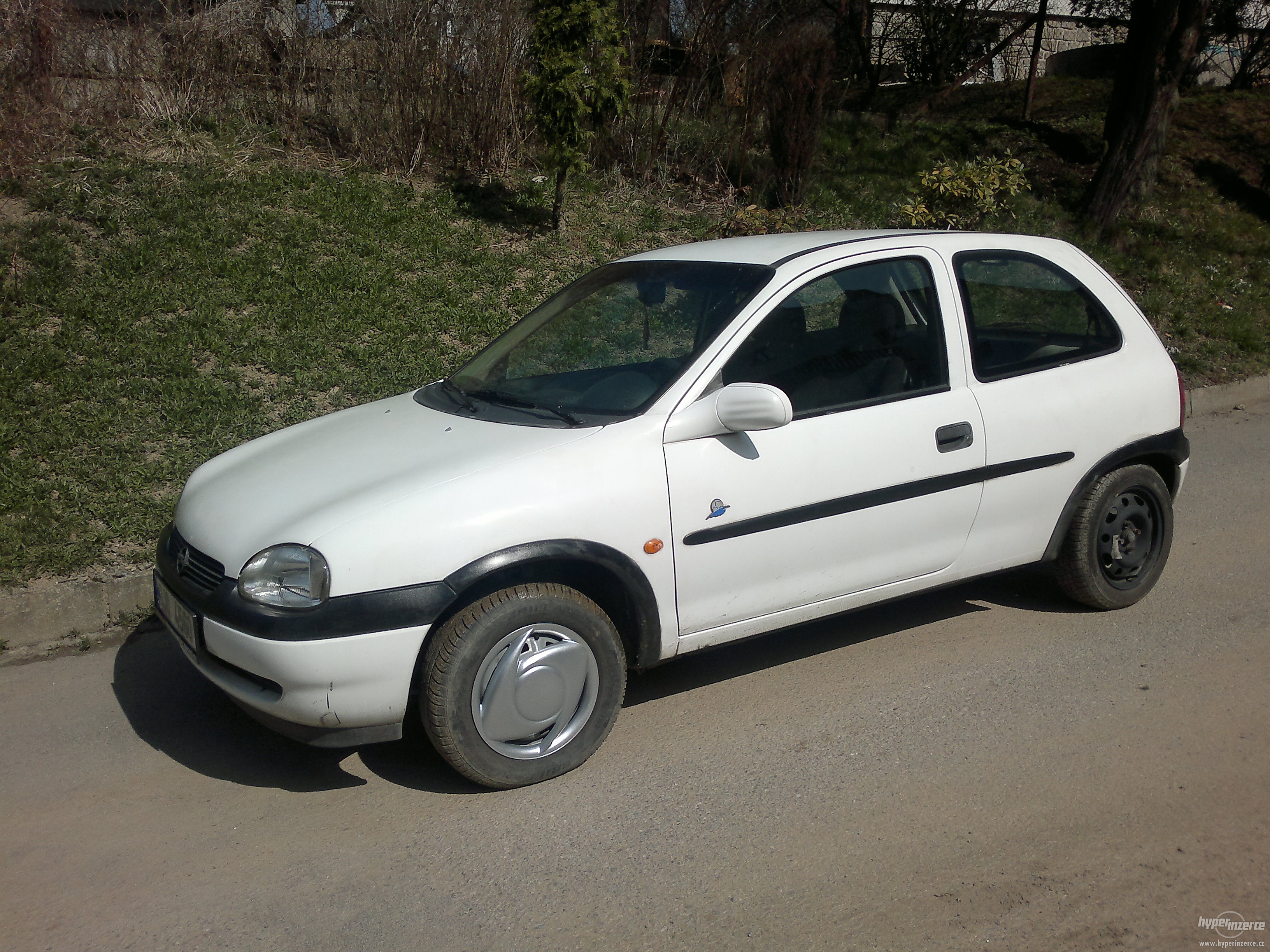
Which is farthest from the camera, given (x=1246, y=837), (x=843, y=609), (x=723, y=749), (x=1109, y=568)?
(x=1109, y=568)

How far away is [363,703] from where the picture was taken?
10.9 feet

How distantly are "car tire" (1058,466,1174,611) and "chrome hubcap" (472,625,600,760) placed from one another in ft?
7.89

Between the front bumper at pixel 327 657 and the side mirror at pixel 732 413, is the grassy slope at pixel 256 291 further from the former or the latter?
the side mirror at pixel 732 413

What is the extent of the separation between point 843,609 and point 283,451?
2278 mm

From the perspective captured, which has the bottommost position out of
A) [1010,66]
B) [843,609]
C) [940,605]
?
[940,605]

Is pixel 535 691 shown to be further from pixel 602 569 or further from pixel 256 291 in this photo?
pixel 256 291

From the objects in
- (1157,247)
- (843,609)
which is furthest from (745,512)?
(1157,247)

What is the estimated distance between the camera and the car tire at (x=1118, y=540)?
186 inches

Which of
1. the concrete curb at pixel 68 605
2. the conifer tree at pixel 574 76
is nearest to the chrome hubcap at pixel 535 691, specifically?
the concrete curb at pixel 68 605

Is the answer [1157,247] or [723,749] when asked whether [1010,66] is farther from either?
[723,749]

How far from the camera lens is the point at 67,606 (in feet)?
16.5

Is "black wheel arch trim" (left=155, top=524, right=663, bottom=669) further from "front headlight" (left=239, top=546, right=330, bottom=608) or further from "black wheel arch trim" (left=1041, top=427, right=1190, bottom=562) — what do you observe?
"black wheel arch trim" (left=1041, top=427, right=1190, bottom=562)

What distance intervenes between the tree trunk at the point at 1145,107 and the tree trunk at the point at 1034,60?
3056mm

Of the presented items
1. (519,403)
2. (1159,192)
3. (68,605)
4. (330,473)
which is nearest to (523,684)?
(330,473)
